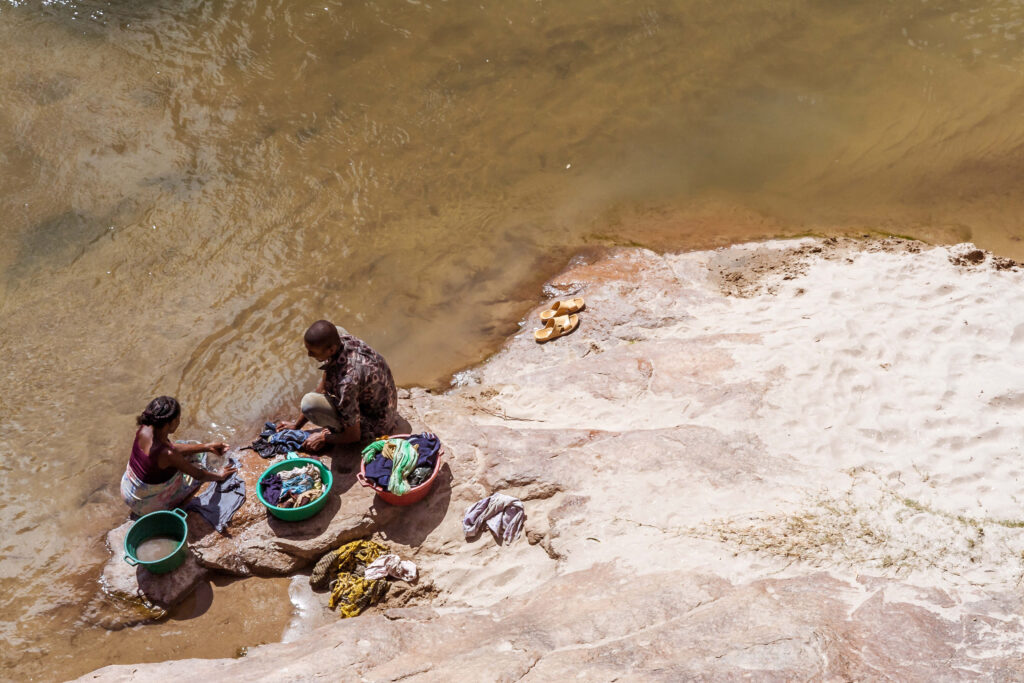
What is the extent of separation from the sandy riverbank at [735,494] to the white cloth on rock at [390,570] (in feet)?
0.53

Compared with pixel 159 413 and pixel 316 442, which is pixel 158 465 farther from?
pixel 316 442

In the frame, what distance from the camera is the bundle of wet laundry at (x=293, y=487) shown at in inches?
212

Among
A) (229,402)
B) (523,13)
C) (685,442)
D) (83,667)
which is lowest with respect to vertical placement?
(83,667)

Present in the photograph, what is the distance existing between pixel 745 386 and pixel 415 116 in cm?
610

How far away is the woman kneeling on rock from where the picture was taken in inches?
203

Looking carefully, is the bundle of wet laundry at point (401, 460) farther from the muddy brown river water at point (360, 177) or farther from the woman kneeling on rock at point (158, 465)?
the woman kneeling on rock at point (158, 465)

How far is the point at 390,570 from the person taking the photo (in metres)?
5.13

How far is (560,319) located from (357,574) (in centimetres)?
329

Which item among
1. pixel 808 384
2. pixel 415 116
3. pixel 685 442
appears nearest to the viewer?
→ pixel 685 442

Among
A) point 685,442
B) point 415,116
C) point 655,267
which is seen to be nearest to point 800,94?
point 655,267

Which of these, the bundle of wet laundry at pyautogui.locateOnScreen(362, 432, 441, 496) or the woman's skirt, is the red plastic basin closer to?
the bundle of wet laundry at pyautogui.locateOnScreen(362, 432, 441, 496)

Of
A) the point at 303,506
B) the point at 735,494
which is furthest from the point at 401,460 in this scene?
the point at 735,494

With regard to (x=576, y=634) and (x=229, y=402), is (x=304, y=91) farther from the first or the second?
(x=576, y=634)

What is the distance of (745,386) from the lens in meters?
5.90
